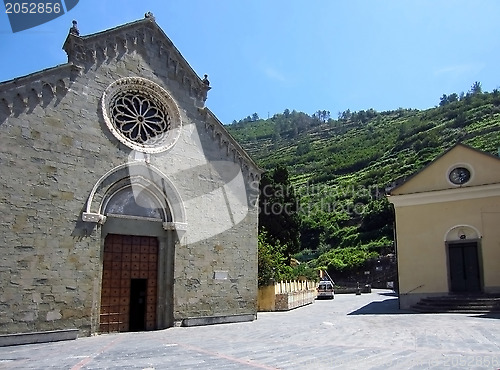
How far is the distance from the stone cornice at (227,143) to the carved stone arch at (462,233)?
9.85m

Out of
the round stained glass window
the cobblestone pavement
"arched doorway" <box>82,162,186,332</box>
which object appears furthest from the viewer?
the round stained glass window

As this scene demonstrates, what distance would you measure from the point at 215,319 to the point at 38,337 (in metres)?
6.59

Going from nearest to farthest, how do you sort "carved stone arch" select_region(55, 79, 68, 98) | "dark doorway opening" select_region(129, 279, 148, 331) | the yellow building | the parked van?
"carved stone arch" select_region(55, 79, 68, 98)
"dark doorway opening" select_region(129, 279, 148, 331)
the yellow building
the parked van

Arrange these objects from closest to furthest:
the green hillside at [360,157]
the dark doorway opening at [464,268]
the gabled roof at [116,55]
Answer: the gabled roof at [116,55] → the dark doorway opening at [464,268] → the green hillside at [360,157]

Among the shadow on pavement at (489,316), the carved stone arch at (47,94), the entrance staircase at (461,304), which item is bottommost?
the shadow on pavement at (489,316)

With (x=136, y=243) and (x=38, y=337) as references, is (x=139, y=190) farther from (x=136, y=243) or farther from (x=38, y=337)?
(x=38, y=337)

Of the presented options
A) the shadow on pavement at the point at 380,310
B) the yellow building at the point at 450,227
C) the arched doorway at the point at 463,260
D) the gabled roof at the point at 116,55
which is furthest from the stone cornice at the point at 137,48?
the arched doorway at the point at 463,260

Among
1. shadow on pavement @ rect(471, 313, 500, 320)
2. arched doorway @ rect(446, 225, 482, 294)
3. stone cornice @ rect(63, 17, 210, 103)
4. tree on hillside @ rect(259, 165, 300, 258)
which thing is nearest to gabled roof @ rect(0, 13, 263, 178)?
stone cornice @ rect(63, 17, 210, 103)

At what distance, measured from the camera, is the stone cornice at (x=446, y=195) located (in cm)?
2014

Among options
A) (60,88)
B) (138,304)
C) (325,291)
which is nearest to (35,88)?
(60,88)

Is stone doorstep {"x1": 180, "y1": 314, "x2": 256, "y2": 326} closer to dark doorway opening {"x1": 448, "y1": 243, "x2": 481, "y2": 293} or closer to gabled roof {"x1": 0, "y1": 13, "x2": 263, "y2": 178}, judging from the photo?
gabled roof {"x1": 0, "y1": 13, "x2": 263, "y2": 178}

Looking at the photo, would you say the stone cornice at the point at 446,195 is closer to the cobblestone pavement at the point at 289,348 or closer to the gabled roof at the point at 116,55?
the cobblestone pavement at the point at 289,348

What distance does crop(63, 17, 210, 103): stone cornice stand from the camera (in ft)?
49.5

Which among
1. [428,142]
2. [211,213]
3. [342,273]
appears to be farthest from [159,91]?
[428,142]
